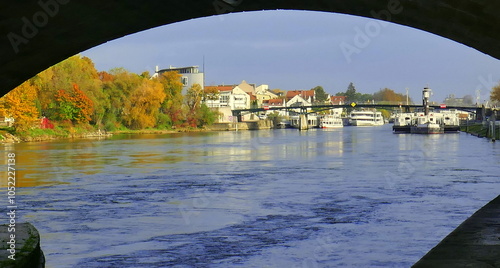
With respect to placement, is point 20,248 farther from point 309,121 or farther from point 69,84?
point 309,121

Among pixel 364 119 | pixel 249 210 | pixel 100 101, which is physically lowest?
pixel 364 119

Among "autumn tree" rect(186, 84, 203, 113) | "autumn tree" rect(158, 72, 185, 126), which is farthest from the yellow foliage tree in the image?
"autumn tree" rect(186, 84, 203, 113)

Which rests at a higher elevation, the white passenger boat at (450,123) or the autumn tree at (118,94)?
the autumn tree at (118,94)

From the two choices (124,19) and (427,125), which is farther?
(427,125)

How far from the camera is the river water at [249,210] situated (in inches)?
502

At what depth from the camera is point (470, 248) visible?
990cm

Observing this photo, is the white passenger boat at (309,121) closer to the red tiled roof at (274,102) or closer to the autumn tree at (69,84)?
the red tiled roof at (274,102)

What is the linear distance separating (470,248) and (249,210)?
939 centimetres

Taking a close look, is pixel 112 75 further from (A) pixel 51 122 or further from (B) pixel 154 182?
(B) pixel 154 182

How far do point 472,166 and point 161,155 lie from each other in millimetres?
19038

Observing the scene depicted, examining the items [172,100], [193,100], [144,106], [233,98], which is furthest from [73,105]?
[233,98]

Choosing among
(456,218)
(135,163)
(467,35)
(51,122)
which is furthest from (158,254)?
(51,122)

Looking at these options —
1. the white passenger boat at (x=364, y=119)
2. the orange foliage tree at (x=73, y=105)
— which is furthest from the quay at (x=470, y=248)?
the white passenger boat at (x=364, y=119)

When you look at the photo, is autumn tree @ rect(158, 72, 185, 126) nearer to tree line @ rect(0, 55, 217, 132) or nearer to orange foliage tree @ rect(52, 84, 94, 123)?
tree line @ rect(0, 55, 217, 132)
